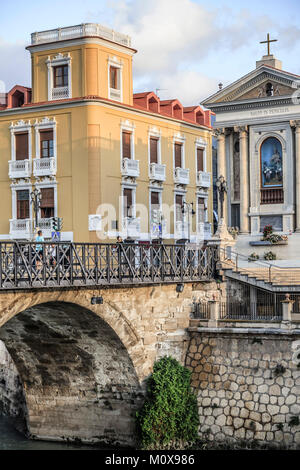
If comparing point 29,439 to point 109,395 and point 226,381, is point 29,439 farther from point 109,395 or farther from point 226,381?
point 226,381

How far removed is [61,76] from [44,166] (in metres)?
4.37

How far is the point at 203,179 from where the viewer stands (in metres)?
53.3

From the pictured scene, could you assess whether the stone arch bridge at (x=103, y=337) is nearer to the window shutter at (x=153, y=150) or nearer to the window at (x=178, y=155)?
the window shutter at (x=153, y=150)

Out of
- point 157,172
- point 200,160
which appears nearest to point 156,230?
point 157,172

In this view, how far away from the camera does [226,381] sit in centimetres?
3391

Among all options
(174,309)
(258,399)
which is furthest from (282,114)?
(258,399)

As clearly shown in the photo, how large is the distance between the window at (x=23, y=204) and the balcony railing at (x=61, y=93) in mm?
4895

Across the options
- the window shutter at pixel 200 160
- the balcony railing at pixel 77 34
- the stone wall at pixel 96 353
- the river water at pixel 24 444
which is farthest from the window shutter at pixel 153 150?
the river water at pixel 24 444

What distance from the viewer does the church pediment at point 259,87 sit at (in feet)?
146

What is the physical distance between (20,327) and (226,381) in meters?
7.51

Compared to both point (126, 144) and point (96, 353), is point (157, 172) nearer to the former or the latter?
point (126, 144)

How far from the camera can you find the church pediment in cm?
4447

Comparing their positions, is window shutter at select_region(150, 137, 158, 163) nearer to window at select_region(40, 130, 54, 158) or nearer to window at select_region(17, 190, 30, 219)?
window at select_region(40, 130, 54, 158)

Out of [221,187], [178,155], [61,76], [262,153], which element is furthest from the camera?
[178,155]
